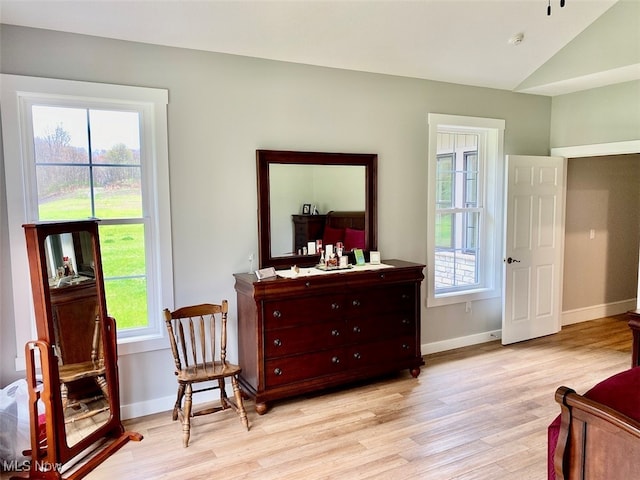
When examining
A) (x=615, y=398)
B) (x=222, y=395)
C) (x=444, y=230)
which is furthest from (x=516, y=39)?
(x=222, y=395)

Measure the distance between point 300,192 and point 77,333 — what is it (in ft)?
6.22

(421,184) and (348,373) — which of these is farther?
(421,184)

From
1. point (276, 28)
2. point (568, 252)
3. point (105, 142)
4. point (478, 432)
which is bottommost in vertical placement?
point (478, 432)

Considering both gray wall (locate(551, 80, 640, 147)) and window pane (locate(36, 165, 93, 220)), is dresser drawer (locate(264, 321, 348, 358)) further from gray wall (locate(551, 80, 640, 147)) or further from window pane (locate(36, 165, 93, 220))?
gray wall (locate(551, 80, 640, 147))

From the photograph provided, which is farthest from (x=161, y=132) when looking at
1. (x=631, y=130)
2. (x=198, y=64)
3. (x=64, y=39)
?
(x=631, y=130)

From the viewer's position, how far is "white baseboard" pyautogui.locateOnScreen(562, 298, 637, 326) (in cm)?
564

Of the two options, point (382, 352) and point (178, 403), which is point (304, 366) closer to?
point (382, 352)

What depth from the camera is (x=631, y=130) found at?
4418 mm

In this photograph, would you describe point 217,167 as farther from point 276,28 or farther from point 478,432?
point 478,432

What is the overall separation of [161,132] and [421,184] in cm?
238

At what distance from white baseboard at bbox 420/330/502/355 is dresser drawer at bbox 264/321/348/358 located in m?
1.27

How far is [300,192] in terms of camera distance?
12.4 ft

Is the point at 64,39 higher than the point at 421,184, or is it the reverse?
the point at 64,39

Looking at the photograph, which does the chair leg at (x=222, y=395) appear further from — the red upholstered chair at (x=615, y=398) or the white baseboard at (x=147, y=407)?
the red upholstered chair at (x=615, y=398)
